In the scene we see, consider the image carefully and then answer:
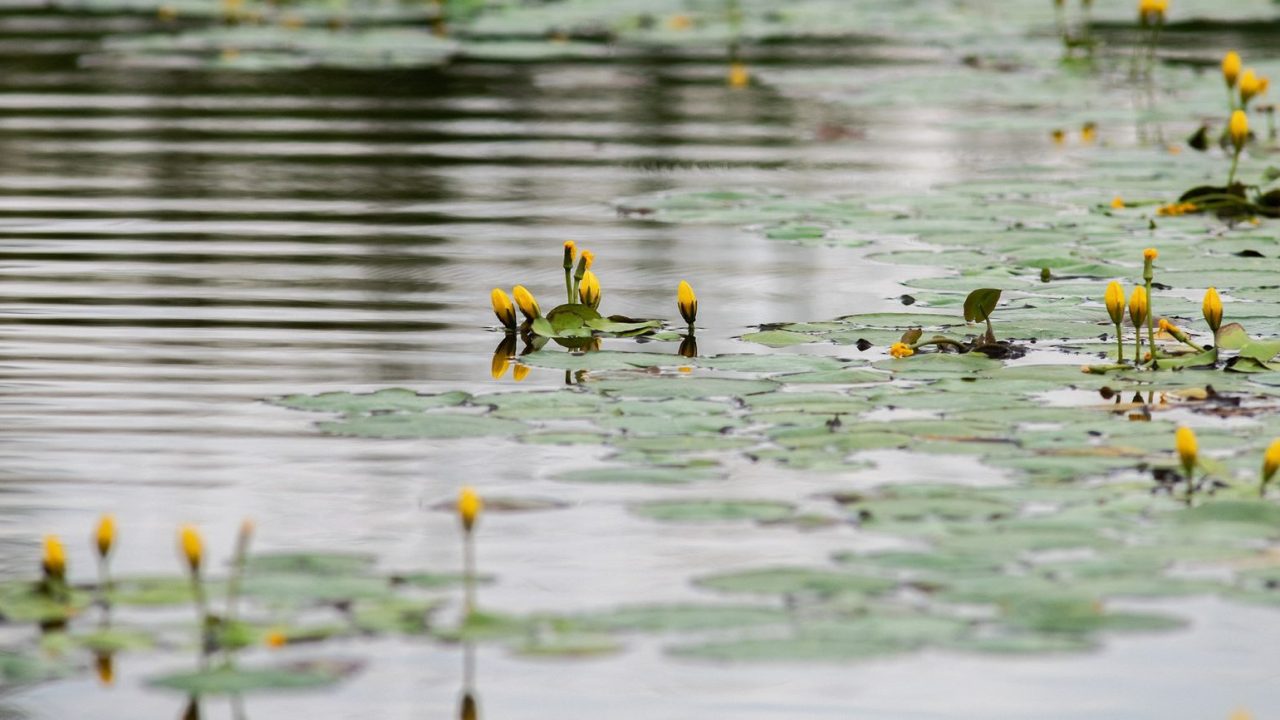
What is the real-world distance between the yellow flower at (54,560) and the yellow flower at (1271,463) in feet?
5.93

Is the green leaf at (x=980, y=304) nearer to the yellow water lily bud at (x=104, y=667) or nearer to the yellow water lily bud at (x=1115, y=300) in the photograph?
the yellow water lily bud at (x=1115, y=300)

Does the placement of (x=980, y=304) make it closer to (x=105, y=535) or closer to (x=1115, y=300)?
(x=1115, y=300)

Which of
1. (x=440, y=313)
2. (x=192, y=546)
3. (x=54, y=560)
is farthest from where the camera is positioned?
(x=440, y=313)

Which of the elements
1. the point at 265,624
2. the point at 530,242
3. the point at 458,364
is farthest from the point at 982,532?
the point at 530,242

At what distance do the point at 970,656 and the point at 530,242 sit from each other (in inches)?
147

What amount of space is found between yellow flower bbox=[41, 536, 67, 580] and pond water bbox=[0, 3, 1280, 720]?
0.21 metres

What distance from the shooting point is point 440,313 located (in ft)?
17.5

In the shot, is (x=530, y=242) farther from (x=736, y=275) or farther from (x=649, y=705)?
(x=649, y=705)

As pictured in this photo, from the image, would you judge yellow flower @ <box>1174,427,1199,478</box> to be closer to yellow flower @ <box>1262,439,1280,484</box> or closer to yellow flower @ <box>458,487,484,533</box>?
yellow flower @ <box>1262,439,1280,484</box>

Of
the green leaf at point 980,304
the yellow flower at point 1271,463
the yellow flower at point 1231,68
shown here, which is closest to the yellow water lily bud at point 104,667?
the yellow flower at point 1271,463

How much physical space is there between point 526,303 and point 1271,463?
6.43 ft

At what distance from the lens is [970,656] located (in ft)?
9.23

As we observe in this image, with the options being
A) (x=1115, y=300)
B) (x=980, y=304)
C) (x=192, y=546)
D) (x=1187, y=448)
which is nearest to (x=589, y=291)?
(x=980, y=304)

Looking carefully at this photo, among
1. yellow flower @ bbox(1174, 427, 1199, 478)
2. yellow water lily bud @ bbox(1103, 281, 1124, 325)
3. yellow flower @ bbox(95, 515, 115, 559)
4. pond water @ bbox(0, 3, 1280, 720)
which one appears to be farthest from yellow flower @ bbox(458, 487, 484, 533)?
yellow water lily bud @ bbox(1103, 281, 1124, 325)
